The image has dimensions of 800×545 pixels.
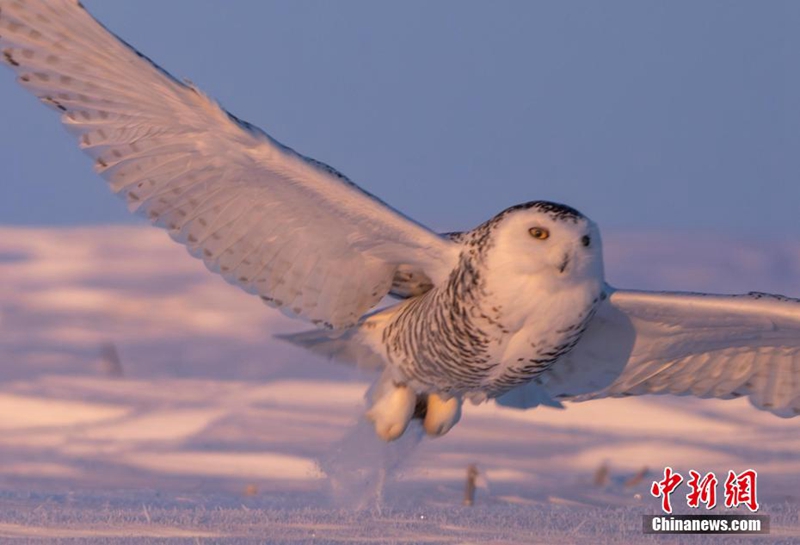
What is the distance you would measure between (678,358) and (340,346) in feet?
3.20

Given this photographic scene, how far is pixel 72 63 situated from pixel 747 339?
1983mm

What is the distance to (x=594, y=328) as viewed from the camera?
423cm

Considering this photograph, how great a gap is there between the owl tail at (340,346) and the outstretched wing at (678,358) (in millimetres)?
445

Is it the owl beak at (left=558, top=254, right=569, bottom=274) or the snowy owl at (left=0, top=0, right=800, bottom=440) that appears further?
the snowy owl at (left=0, top=0, right=800, bottom=440)

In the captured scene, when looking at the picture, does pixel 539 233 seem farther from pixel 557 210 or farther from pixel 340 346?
pixel 340 346

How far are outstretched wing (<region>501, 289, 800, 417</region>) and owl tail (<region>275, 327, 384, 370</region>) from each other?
445 mm

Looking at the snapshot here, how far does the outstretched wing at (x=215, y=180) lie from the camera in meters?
3.59

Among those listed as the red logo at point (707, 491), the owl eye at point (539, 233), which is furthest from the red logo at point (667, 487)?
the owl eye at point (539, 233)

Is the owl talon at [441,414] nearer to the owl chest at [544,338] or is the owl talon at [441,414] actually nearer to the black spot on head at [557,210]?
the owl chest at [544,338]

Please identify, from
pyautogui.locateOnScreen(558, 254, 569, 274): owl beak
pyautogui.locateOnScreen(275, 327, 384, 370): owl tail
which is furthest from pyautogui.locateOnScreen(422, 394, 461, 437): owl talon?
pyautogui.locateOnScreen(558, 254, 569, 274): owl beak

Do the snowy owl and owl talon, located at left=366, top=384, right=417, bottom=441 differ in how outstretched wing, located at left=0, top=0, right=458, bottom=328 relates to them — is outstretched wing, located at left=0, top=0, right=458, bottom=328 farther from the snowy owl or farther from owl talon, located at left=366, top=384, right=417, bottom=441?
owl talon, located at left=366, top=384, right=417, bottom=441

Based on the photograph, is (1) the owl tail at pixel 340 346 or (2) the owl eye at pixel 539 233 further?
(1) the owl tail at pixel 340 346

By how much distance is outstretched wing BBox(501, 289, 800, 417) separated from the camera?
4.10 m

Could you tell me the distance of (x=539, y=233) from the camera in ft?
11.4
